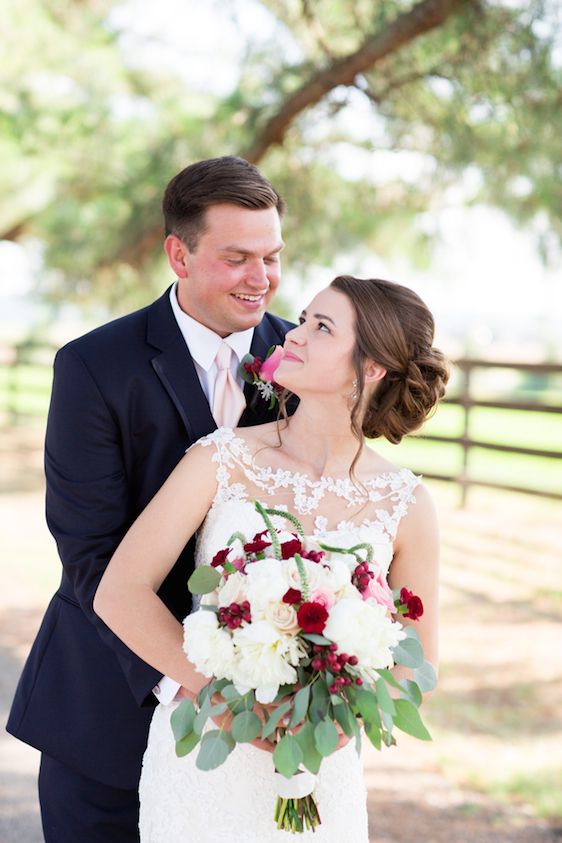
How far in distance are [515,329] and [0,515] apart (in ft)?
116

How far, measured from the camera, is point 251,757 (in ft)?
7.76

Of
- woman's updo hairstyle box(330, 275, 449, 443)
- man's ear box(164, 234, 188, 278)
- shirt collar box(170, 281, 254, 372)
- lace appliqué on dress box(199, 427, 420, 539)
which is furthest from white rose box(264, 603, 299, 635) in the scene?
man's ear box(164, 234, 188, 278)

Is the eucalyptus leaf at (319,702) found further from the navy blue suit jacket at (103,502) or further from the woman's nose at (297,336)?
the woman's nose at (297,336)

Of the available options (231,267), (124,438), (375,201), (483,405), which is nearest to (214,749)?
(124,438)

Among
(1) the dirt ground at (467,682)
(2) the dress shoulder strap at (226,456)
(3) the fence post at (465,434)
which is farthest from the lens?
(3) the fence post at (465,434)

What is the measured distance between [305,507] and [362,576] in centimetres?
46

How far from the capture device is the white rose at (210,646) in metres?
1.93

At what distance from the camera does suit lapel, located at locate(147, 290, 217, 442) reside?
8.63 feet

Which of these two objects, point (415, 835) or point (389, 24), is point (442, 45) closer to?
point (389, 24)

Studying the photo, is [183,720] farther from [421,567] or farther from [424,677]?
[421,567]

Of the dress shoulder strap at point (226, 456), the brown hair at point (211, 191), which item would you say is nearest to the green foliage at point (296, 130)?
the brown hair at point (211, 191)

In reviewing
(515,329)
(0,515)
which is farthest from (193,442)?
(515,329)

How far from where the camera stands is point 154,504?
2355 millimetres

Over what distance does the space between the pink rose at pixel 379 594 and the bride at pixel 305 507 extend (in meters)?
0.29
